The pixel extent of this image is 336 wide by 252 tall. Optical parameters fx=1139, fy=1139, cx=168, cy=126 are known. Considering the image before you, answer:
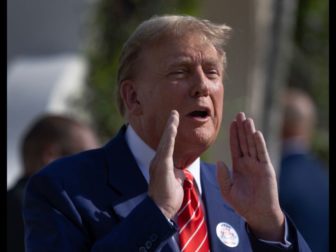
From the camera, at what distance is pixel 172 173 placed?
3.16m

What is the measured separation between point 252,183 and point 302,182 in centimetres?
445

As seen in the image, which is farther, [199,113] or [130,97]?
[130,97]

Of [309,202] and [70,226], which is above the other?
[70,226]

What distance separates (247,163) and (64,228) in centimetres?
58

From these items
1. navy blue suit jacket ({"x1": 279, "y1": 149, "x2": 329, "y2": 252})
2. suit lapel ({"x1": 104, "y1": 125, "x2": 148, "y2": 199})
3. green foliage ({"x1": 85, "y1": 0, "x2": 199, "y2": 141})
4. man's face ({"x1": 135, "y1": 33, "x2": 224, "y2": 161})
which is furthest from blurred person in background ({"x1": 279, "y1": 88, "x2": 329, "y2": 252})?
man's face ({"x1": 135, "y1": 33, "x2": 224, "y2": 161})

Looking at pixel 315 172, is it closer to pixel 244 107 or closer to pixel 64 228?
pixel 244 107

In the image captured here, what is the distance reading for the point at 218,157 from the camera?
22.7ft

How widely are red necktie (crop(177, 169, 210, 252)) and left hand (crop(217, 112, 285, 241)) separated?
104mm

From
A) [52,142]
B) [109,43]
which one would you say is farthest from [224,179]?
[109,43]

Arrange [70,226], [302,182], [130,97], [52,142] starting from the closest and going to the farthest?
[70,226] → [130,97] → [52,142] → [302,182]

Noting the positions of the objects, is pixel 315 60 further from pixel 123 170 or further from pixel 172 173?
pixel 172 173

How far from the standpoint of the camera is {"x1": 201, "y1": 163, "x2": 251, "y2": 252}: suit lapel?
3.39 metres

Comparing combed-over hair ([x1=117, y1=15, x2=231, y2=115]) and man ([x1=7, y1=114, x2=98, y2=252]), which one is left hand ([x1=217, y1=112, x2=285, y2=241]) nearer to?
combed-over hair ([x1=117, y1=15, x2=231, y2=115])
